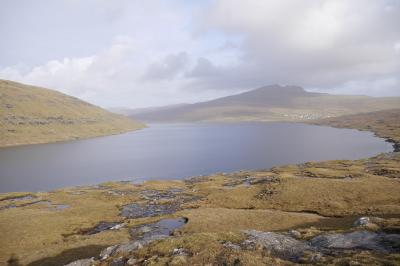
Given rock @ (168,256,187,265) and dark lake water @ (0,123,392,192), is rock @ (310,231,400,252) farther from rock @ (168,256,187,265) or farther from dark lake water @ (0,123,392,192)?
dark lake water @ (0,123,392,192)

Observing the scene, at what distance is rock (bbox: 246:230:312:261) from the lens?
27.2 metres

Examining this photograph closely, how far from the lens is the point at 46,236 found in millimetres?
51312

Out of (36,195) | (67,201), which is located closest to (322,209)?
(67,201)

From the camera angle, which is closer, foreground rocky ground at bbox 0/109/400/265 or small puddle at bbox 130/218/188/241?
foreground rocky ground at bbox 0/109/400/265

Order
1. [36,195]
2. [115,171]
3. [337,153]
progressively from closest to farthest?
[36,195] → [115,171] → [337,153]

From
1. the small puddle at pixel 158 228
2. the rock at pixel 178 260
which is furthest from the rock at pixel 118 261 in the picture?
the small puddle at pixel 158 228

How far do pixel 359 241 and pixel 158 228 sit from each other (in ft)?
106

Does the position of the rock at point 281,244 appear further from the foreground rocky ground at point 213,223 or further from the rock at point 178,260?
the rock at point 178,260

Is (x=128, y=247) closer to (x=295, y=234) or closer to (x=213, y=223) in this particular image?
(x=295, y=234)

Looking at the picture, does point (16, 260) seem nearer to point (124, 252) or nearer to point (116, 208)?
point (124, 252)

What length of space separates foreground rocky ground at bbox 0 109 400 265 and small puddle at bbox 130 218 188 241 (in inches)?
6.4

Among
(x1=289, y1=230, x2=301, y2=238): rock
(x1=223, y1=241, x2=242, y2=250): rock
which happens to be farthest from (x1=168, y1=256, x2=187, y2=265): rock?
(x1=289, y1=230, x2=301, y2=238): rock

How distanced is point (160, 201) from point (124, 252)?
41244 millimetres

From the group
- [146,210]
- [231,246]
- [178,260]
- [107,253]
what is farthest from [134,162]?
[178,260]
